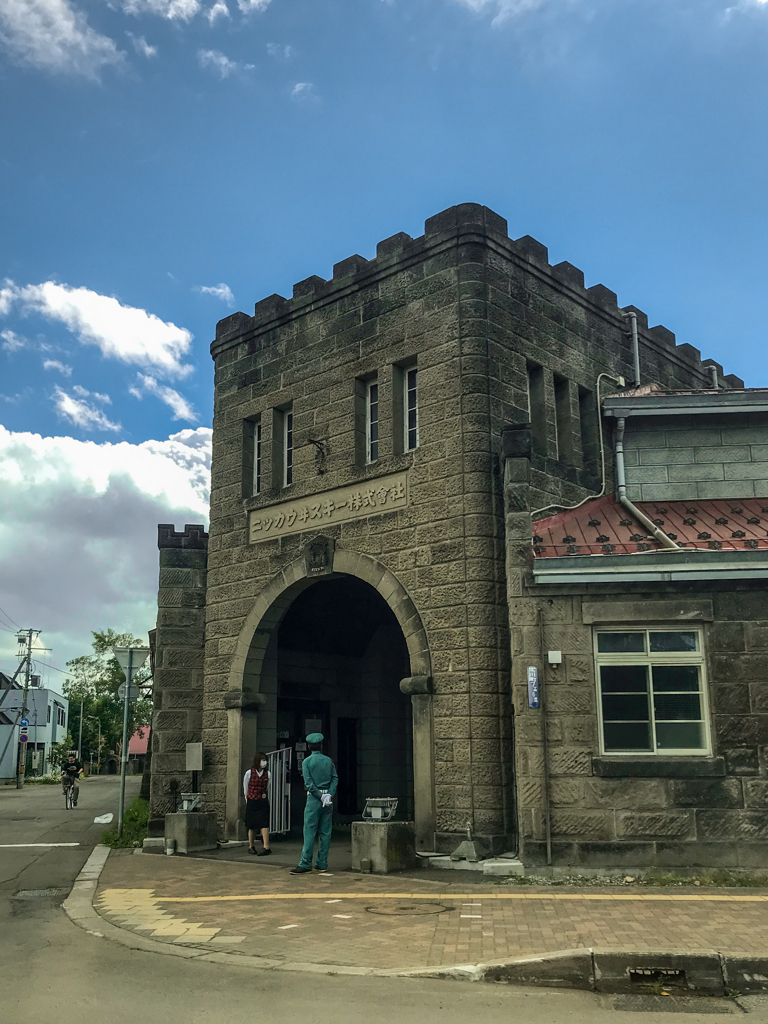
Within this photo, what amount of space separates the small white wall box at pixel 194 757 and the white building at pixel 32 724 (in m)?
40.3

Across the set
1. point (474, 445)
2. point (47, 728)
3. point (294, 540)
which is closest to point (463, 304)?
point (474, 445)

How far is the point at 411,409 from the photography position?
570 inches

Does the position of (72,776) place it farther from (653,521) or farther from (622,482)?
(653,521)

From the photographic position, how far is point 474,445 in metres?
13.1

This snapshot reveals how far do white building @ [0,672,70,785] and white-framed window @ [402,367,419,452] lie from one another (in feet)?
146

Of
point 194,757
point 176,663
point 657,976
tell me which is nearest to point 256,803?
point 194,757

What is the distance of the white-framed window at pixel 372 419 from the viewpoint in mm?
14906

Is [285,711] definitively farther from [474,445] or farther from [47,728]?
[47,728]

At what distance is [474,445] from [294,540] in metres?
3.73

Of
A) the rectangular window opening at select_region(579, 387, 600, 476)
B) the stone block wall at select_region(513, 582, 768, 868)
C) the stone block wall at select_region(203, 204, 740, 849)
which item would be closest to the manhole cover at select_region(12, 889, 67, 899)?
the stone block wall at select_region(203, 204, 740, 849)

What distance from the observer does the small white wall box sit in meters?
15.6

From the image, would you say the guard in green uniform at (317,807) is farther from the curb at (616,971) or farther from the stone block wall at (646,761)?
the curb at (616,971)

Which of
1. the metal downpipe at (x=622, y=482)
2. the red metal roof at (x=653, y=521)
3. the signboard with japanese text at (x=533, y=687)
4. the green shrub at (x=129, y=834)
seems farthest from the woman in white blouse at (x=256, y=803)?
the metal downpipe at (x=622, y=482)

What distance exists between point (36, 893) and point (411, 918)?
16.3 ft
